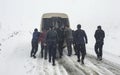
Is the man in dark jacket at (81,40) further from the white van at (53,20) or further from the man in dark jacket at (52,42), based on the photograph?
the white van at (53,20)

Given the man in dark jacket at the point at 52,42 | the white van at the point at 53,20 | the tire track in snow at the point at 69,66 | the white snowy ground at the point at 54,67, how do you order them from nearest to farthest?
the tire track in snow at the point at 69,66
the white snowy ground at the point at 54,67
the man in dark jacket at the point at 52,42
the white van at the point at 53,20

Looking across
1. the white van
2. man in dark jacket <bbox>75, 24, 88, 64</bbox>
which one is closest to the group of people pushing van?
man in dark jacket <bbox>75, 24, 88, 64</bbox>

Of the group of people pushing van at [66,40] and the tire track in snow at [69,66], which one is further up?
the group of people pushing van at [66,40]

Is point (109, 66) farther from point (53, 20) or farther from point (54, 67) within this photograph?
point (53, 20)

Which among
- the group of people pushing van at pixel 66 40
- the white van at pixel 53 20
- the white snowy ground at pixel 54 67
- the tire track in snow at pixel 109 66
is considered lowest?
the tire track in snow at pixel 109 66

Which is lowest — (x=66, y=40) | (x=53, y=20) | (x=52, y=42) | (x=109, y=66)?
(x=109, y=66)

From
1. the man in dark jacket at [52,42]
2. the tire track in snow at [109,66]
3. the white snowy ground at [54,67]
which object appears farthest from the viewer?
the man in dark jacket at [52,42]

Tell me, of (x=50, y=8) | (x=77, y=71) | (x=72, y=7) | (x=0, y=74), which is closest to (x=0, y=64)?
(x=0, y=74)

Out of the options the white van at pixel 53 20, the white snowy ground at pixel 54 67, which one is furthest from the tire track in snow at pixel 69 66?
the white van at pixel 53 20

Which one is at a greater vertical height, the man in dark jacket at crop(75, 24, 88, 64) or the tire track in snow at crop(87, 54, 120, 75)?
the man in dark jacket at crop(75, 24, 88, 64)

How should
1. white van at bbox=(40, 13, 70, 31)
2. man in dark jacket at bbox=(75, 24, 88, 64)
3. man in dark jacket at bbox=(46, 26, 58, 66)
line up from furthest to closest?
white van at bbox=(40, 13, 70, 31), man in dark jacket at bbox=(46, 26, 58, 66), man in dark jacket at bbox=(75, 24, 88, 64)

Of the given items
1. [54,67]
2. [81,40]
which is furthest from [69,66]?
[81,40]

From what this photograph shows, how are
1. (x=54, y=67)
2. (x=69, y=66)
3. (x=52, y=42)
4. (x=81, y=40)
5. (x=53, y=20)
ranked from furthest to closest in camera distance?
1. (x=53, y=20)
2. (x=52, y=42)
3. (x=81, y=40)
4. (x=69, y=66)
5. (x=54, y=67)

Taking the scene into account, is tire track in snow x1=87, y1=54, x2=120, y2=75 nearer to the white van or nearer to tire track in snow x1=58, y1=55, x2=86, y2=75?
tire track in snow x1=58, y1=55, x2=86, y2=75
